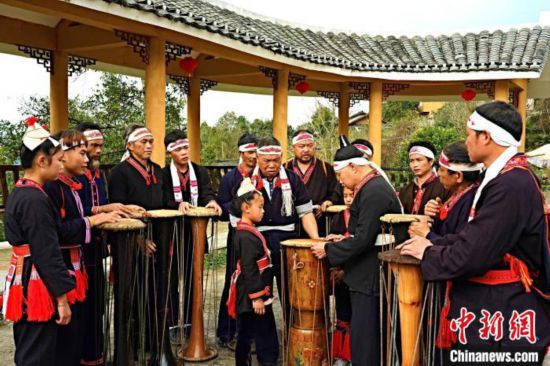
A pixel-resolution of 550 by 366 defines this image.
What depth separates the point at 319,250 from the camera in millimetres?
3557

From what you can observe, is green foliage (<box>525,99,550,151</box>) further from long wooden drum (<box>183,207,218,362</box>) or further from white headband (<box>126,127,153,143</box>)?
white headband (<box>126,127,153,143</box>)

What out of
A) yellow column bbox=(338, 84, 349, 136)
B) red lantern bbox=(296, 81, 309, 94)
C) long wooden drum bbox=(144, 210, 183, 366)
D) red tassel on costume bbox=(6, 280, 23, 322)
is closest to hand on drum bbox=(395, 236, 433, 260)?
long wooden drum bbox=(144, 210, 183, 366)

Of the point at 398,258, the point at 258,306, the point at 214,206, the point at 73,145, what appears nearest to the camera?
the point at 398,258

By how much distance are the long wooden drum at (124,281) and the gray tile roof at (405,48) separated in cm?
521

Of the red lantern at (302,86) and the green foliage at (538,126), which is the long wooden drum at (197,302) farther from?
the green foliage at (538,126)

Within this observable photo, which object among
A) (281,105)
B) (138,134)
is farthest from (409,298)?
(281,105)

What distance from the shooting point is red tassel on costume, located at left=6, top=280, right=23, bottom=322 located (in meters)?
2.88

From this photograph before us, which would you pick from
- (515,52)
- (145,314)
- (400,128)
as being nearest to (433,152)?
(145,314)

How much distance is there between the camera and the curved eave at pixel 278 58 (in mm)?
5785

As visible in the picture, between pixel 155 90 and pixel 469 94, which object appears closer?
pixel 155 90

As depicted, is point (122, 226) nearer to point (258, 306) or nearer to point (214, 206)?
point (258, 306)

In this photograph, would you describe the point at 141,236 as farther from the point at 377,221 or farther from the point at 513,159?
the point at 513,159

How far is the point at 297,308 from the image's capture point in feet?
12.3

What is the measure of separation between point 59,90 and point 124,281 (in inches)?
240
